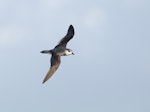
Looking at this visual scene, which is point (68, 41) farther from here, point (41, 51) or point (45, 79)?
point (45, 79)

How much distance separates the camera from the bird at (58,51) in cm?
5081

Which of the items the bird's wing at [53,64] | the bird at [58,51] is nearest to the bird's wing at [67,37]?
the bird at [58,51]

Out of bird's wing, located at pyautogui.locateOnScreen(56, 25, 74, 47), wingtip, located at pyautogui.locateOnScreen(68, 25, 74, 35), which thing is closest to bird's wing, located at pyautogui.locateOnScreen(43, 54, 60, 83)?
bird's wing, located at pyautogui.locateOnScreen(56, 25, 74, 47)

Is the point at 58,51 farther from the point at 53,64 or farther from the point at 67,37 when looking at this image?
the point at 67,37

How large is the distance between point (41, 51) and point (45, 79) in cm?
451

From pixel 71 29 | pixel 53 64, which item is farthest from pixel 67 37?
pixel 53 64

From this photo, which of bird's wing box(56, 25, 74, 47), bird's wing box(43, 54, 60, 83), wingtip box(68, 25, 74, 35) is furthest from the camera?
wingtip box(68, 25, 74, 35)

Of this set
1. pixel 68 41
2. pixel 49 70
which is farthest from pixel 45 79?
pixel 68 41

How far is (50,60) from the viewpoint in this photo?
171 ft

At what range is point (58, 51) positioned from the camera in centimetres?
5269

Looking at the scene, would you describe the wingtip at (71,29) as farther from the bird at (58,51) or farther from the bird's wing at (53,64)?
the bird's wing at (53,64)

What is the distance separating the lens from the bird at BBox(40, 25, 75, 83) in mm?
50812

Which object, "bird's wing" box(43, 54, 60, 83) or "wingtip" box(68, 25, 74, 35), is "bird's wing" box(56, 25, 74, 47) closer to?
"wingtip" box(68, 25, 74, 35)

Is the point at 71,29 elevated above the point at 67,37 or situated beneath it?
elevated above
